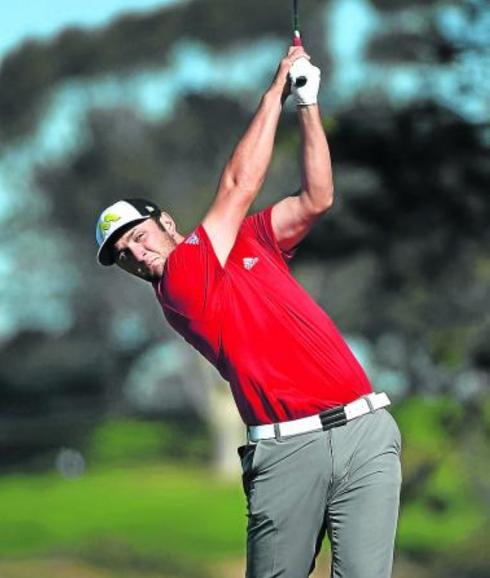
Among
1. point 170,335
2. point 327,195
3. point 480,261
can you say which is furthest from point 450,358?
point 170,335

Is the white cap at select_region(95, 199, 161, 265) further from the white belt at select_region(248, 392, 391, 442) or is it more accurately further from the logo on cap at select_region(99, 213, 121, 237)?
the white belt at select_region(248, 392, 391, 442)

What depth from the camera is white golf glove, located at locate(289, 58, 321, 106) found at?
711 cm

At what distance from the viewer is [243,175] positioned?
7039 millimetres

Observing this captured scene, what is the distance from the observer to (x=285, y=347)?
6.87 meters

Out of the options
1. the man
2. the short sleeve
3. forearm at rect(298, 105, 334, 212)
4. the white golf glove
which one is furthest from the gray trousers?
the white golf glove

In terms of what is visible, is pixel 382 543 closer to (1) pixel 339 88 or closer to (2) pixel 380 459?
(2) pixel 380 459

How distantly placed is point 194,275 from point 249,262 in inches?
9.9

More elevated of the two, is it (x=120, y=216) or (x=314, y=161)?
(x=314, y=161)

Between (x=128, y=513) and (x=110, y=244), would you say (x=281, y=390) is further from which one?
(x=128, y=513)

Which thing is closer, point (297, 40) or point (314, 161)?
point (314, 161)

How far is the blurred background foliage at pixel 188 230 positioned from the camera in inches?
923

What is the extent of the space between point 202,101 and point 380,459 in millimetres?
42929

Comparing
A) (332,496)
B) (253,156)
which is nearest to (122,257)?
(253,156)

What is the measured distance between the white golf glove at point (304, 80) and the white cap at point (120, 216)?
2.14ft
